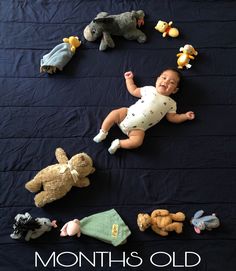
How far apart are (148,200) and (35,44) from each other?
928 mm

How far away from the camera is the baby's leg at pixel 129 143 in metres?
1.45

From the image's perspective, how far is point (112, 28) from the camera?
1692 mm

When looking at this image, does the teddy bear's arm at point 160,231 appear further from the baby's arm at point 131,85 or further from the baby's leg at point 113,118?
the baby's arm at point 131,85

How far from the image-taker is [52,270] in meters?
1.25

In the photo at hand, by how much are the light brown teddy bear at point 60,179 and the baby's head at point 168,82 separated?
45cm

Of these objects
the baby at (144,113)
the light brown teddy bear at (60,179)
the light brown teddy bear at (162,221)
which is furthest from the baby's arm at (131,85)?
the light brown teddy bear at (162,221)

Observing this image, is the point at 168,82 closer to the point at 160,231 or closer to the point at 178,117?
the point at 178,117

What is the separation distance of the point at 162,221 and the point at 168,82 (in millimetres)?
596

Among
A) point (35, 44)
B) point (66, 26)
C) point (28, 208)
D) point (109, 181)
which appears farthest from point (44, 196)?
point (66, 26)

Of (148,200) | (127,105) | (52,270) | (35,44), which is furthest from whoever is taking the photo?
(35,44)

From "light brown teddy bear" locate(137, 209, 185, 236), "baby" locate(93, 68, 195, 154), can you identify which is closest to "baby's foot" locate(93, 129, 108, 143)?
"baby" locate(93, 68, 195, 154)

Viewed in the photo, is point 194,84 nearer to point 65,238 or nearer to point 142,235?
point 142,235

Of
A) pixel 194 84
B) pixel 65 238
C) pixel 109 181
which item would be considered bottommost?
pixel 65 238

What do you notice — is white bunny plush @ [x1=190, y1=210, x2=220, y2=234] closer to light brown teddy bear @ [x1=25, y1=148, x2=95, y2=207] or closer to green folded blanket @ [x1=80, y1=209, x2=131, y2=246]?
green folded blanket @ [x1=80, y1=209, x2=131, y2=246]
